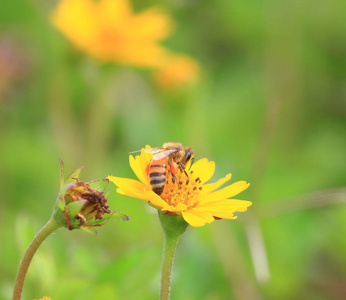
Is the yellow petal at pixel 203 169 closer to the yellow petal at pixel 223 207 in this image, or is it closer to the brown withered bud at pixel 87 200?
the yellow petal at pixel 223 207

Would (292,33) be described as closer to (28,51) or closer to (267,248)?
(28,51)

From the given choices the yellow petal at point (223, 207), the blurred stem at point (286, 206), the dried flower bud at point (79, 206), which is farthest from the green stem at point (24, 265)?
the blurred stem at point (286, 206)

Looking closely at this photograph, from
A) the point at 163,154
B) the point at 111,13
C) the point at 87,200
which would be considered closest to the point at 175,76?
the point at 111,13

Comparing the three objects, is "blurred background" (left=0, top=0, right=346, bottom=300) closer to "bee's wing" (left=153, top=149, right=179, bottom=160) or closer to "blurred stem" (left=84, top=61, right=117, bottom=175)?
"blurred stem" (left=84, top=61, right=117, bottom=175)

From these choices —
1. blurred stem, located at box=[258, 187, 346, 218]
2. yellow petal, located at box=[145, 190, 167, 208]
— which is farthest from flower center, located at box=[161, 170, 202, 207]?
blurred stem, located at box=[258, 187, 346, 218]

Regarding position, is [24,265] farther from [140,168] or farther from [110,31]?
[110,31]

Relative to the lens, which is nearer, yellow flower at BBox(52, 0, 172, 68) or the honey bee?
the honey bee
